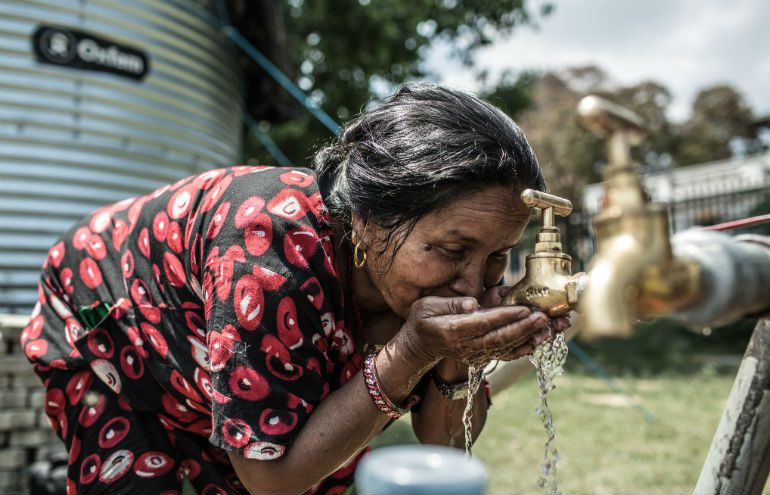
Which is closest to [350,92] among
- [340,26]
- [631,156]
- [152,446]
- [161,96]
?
[340,26]

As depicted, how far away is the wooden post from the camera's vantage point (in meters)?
1.28

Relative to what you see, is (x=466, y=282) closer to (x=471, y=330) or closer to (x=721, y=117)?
(x=471, y=330)

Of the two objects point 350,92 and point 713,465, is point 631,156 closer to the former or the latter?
point 713,465

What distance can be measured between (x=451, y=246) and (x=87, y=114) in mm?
3694

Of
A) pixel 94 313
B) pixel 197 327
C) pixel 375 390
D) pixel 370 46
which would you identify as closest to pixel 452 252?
pixel 375 390

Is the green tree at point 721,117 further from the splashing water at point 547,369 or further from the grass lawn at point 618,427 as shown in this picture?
the splashing water at point 547,369

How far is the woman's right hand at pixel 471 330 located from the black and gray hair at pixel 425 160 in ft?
0.62

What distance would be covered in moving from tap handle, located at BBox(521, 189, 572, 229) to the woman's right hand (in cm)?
20

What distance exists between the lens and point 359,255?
5.14ft

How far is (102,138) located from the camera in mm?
4449

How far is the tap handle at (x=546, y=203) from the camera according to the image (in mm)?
1307

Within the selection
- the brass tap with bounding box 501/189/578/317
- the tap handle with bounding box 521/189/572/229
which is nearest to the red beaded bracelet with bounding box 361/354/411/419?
the brass tap with bounding box 501/189/578/317

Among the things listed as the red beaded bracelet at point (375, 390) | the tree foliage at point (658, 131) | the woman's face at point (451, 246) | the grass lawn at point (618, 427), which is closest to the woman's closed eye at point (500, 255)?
the woman's face at point (451, 246)

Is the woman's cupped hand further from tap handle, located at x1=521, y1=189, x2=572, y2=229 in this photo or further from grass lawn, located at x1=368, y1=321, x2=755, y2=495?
grass lawn, located at x1=368, y1=321, x2=755, y2=495
